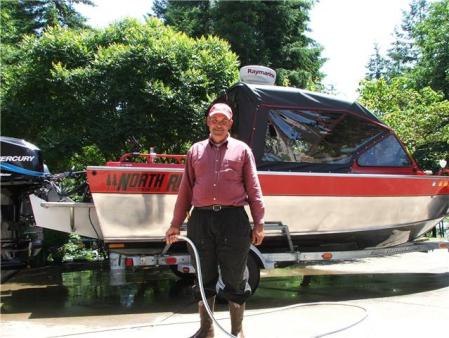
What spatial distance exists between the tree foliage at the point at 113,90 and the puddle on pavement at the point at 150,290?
2.37 m

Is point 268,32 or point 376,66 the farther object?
point 376,66

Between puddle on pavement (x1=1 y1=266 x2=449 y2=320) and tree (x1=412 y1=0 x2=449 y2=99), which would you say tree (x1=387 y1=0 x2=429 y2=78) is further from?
puddle on pavement (x1=1 y1=266 x2=449 y2=320)

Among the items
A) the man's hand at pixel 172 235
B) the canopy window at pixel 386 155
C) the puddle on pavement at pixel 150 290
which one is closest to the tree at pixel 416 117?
the puddle on pavement at pixel 150 290

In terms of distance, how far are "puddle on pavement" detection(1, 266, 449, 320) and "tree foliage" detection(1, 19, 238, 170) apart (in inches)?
93.5

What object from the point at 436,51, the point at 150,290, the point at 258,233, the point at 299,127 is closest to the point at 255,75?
the point at 299,127

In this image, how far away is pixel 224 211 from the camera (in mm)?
4148

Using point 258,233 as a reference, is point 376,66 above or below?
above

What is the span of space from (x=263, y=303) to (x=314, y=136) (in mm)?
2231

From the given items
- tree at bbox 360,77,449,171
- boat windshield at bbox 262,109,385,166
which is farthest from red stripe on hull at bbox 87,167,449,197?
tree at bbox 360,77,449,171

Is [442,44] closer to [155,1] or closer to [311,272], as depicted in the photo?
[155,1]

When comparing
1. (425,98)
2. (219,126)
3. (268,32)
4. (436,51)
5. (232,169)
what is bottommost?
(232,169)

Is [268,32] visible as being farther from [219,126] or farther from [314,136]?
[219,126]

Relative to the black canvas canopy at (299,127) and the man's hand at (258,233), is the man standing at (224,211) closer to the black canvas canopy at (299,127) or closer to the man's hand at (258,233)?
the man's hand at (258,233)

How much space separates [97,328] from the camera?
5.21 metres
